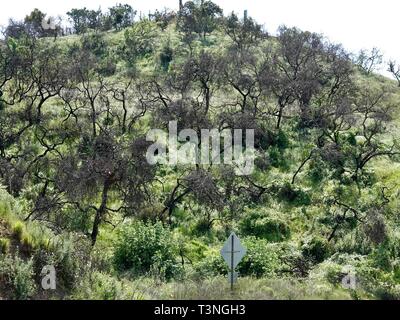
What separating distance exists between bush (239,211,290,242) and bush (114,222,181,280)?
6.83 m

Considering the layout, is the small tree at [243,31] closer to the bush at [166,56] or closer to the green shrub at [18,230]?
the bush at [166,56]

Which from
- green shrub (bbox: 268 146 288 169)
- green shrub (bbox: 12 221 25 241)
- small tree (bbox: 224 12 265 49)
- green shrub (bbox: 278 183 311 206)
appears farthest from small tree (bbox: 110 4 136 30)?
green shrub (bbox: 12 221 25 241)

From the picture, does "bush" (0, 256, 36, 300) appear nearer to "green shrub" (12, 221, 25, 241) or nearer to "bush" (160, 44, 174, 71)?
"green shrub" (12, 221, 25, 241)

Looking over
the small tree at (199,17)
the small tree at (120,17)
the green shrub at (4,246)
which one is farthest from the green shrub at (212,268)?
the small tree at (120,17)

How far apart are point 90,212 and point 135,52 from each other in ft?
101

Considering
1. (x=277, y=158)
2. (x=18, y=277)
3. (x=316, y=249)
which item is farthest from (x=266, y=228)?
(x=18, y=277)

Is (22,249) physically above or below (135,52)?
below

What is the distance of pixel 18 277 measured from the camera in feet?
26.8

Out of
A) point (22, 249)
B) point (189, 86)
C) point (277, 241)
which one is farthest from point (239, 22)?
point (22, 249)

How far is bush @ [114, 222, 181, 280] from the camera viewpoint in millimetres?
13766

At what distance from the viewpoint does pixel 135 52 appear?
48.1 meters

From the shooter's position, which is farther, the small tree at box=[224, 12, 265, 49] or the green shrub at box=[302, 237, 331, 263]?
the small tree at box=[224, 12, 265, 49]

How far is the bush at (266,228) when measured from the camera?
20.9 metres
